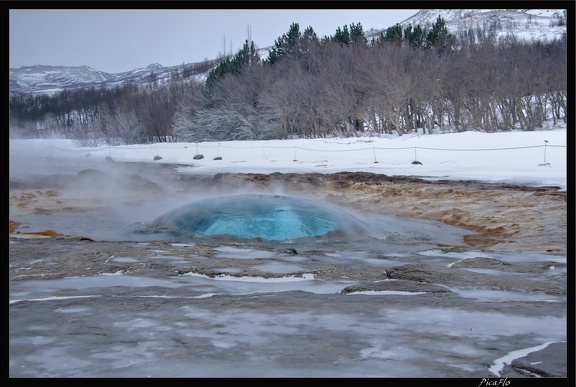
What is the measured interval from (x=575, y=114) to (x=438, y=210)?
8594 mm

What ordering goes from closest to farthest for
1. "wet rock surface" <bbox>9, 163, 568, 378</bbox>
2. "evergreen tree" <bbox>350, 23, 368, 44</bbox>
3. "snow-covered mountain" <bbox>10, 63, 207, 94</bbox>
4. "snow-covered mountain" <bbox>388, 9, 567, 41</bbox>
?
"wet rock surface" <bbox>9, 163, 568, 378</bbox>
"snow-covered mountain" <bbox>10, 63, 207, 94</bbox>
"snow-covered mountain" <bbox>388, 9, 567, 41</bbox>
"evergreen tree" <bbox>350, 23, 368, 44</bbox>

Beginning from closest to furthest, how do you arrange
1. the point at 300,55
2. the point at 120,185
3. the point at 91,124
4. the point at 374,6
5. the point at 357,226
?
1. the point at 374,6
2. the point at 91,124
3. the point at 357,226
4. the point at 120,185
5. the point at 300,55

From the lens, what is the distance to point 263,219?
771 centimetres

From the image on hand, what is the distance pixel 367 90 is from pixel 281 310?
30.2 metres

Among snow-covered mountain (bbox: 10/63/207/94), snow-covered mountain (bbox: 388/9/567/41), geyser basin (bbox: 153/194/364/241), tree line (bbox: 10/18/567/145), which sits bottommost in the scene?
geyser basin (bbox: 153/194/364/241)

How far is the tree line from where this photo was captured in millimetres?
23578

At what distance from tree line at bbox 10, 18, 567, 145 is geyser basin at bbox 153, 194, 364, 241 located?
4.24m

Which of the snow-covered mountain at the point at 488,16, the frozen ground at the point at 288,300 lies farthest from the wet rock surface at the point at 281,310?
the snow-covered mountain at the point at 488,16

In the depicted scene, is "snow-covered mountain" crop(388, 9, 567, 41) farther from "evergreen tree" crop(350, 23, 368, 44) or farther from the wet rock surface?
the wet rock surface

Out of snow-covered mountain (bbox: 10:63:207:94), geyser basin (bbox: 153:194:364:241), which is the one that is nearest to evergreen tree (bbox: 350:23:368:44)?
snow-covered mountain (bbox: 10:63:207:94)

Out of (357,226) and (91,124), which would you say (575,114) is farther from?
(357,226)

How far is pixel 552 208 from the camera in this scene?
30.5 ft

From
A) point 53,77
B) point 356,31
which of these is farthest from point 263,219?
point 53,77

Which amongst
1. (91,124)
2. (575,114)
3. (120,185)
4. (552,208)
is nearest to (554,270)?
(575,114)
